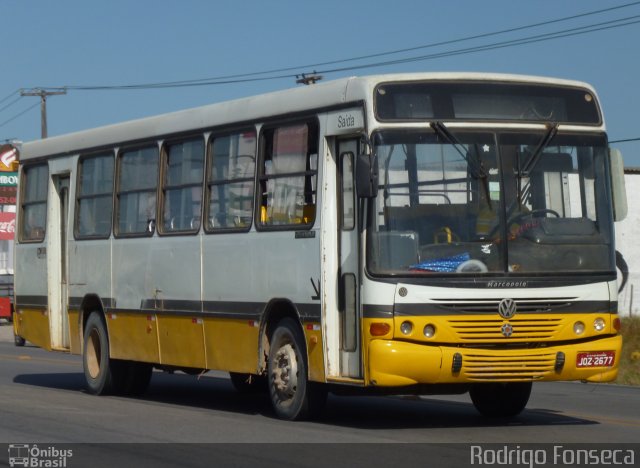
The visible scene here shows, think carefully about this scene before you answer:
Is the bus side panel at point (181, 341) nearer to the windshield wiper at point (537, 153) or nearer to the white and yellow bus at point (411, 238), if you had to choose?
the white and yellow bus at point (411, 238)

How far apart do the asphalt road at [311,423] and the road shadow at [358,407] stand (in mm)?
12

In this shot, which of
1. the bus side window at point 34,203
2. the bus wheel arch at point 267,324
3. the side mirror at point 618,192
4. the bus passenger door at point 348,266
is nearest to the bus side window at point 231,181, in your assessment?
the bus wheel arch at point 267,324

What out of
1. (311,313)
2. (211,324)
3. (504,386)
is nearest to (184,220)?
(211,324)

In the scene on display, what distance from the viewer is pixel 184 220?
1503 cm

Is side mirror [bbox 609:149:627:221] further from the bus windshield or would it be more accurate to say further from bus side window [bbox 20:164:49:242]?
bus side window [bbox 20:164:49:242]

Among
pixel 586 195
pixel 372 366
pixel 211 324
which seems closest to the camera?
pixel 372 366

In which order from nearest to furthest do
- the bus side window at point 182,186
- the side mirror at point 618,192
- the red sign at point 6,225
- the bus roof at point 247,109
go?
the bus roof at point 247,109
the side mirror at point 618,192
the bus side window at point 182,186
the red sign at point 6,225

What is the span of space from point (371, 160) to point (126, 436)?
3.28m

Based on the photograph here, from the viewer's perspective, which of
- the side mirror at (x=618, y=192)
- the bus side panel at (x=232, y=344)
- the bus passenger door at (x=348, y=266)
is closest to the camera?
the bus passenger door at (x=348, y=266)

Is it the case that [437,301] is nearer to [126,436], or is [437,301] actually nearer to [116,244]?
[126,436]

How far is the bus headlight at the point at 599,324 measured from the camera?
12.1 metres

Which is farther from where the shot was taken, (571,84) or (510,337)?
(571,84)
